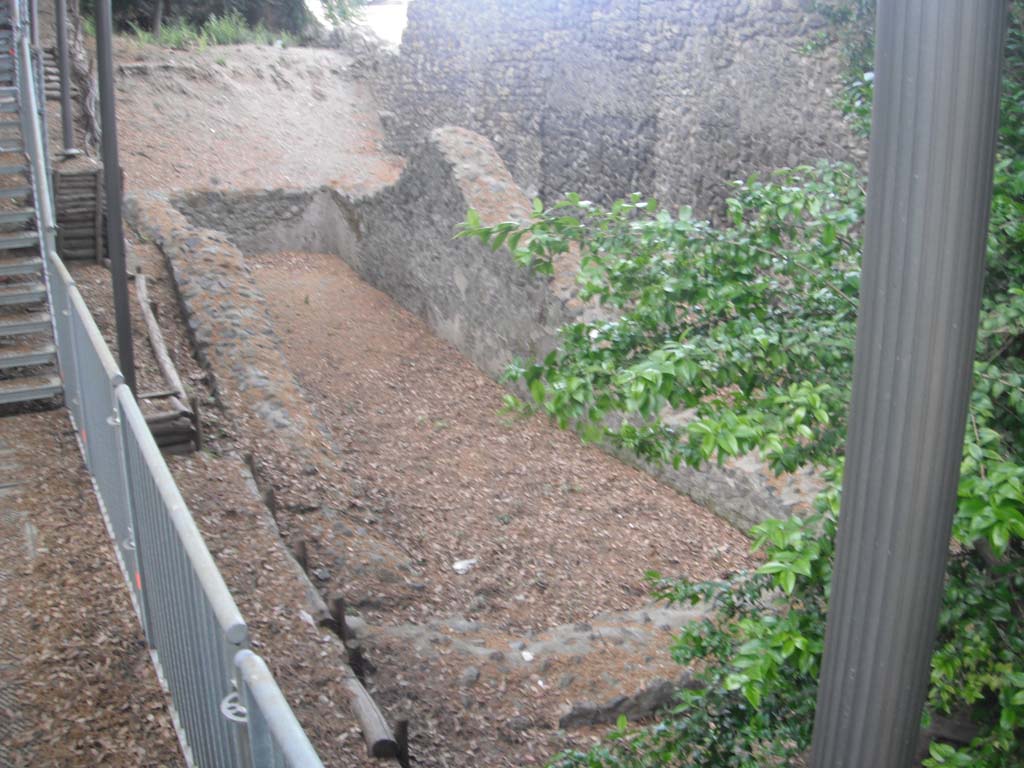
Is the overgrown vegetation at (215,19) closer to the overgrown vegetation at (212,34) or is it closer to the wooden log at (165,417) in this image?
the overgrown vegetation at (212,34)

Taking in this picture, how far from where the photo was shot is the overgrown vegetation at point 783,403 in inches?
112

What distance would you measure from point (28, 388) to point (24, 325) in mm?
541

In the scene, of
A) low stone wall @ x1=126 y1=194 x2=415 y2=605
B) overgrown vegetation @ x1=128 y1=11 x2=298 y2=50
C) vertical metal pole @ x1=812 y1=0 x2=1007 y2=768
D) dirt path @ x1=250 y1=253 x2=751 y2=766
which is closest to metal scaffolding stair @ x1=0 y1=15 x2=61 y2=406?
low stone wall @ x1=126 y1=194 x2=415 y2=605

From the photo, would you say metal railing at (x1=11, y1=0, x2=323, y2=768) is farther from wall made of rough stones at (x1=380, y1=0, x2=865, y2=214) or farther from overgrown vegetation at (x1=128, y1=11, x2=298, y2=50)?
overgrown vegetation at (x1=128, y1=11, x2=298, y2=50)

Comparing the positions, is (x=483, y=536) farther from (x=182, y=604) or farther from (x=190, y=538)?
(x=190, y=538)

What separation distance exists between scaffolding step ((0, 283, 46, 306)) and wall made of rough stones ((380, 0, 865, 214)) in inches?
316

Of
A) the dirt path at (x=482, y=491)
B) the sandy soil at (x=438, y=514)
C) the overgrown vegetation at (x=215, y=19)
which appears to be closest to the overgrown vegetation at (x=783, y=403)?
the sandy soil at (x=438, y=514)

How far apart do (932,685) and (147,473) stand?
2.72m

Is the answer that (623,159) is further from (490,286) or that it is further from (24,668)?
(24,668)

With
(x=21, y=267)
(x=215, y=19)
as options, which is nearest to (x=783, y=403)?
(x=21, y=267)

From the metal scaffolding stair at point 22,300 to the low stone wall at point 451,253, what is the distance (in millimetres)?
3411

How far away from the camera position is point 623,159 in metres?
14.7

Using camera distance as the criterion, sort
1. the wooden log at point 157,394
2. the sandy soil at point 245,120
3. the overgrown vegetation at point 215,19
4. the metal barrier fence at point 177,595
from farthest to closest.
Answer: the overgrown vegetation at point 215,19 → the sandy soil at point 245,120 → the wooden log at point 157,394 → the metal barrier fence at point 177,595

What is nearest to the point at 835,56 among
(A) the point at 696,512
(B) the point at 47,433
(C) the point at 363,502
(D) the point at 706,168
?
(D) the point at 706,168
